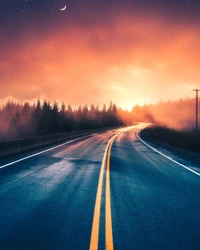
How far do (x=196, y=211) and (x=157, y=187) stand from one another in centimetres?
215

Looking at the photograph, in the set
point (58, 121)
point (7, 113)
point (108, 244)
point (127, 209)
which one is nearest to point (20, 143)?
point (127, 209)

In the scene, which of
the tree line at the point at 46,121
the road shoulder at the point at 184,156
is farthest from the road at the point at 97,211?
the tree line at the point at 46,121

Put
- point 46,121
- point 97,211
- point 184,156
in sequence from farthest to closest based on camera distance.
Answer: point 46,121, point 184,156, point 97,211

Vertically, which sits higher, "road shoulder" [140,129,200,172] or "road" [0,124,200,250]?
"road" [0,124,200,250]

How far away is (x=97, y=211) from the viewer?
508 cm

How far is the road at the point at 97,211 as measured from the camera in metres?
3.76

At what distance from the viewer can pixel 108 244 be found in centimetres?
363

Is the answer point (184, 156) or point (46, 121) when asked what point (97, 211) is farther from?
point (46, 121)

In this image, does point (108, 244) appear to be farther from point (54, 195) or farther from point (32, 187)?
point (32, 187)

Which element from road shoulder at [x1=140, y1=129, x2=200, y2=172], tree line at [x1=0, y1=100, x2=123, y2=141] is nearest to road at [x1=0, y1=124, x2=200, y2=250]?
road shoulder at [x1=140, y1=129, x2=200, y2=172]

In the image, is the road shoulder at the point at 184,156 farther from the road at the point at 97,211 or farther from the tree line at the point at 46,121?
the tree line at the point at 46,121

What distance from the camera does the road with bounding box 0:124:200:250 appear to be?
3.76 metres

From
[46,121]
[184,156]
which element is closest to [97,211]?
[184,156]

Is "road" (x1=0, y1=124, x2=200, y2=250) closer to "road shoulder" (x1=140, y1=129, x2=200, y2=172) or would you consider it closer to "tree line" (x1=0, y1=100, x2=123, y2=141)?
"road shoulder" (x1=140, y1=129, x2=200, y2=172)
